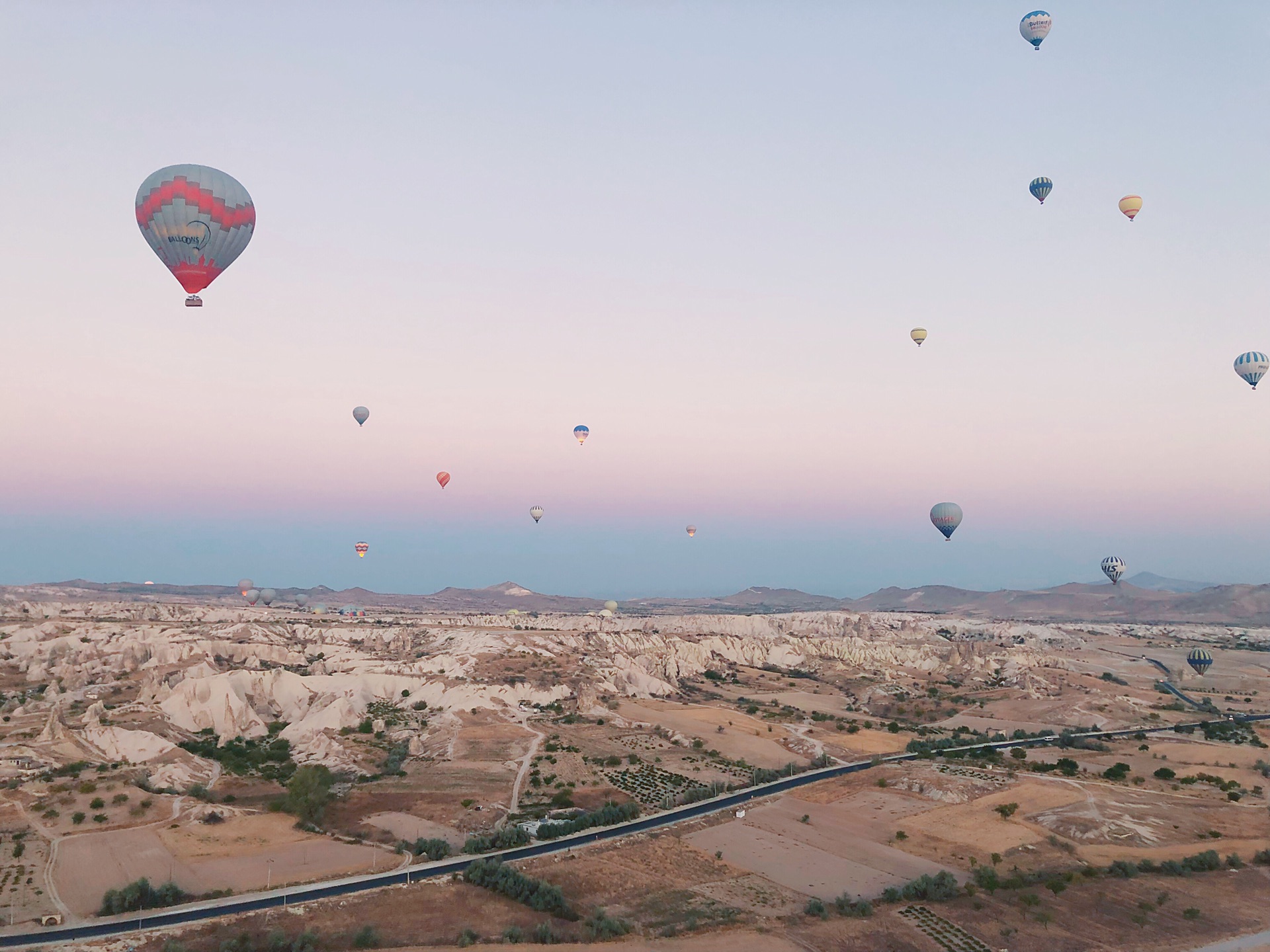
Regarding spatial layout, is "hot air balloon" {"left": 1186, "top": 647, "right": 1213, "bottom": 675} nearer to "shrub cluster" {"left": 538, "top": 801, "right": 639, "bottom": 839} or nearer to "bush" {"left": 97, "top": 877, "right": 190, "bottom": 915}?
"shrub cluster" {"left": 538, "top": 801, "right": 639, "bottom": 839}

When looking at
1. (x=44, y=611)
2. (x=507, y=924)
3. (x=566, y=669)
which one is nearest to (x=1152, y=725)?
(x=566, y=669)

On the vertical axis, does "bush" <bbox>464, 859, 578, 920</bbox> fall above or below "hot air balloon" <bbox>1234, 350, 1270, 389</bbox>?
below

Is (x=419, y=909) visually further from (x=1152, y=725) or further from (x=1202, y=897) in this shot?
(x=1152, y=725)

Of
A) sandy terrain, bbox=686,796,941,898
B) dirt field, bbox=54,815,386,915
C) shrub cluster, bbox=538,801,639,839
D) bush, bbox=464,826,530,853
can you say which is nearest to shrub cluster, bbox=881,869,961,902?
sandy terrain, bbox=686,796,941,898

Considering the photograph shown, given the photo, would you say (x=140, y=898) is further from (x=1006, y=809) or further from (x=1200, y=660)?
(x=1200, y=660)

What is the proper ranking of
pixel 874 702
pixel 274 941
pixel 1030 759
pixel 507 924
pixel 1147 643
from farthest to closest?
pixel 1147 643, pixel 874 702, pixel 1030 759, pixel 507 924, pixel 274 941

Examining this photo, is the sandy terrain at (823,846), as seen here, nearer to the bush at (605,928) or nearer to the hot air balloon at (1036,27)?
the bush at (605,928)
